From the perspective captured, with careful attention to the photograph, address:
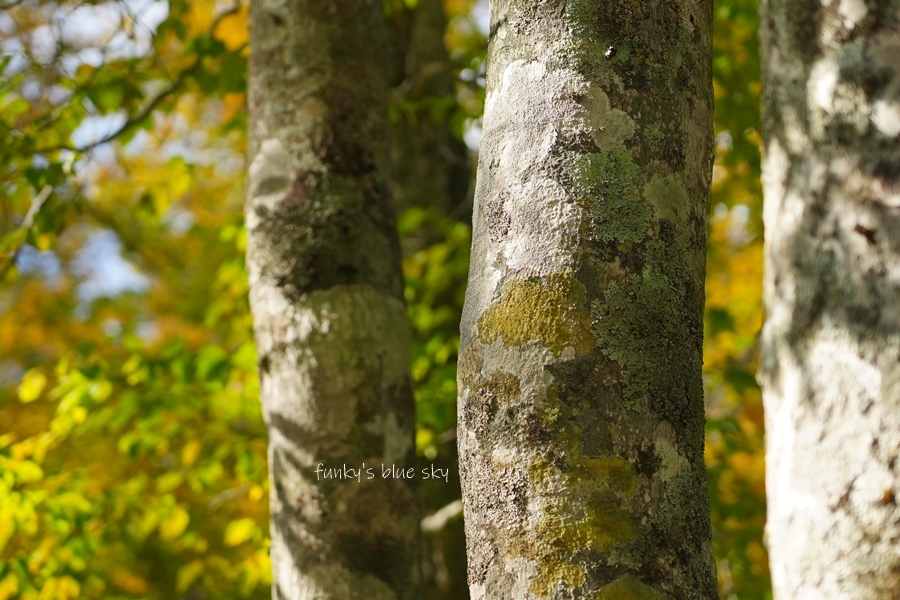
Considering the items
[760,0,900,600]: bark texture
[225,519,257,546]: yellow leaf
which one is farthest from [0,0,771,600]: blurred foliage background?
[760,0,900,600]: bark texture

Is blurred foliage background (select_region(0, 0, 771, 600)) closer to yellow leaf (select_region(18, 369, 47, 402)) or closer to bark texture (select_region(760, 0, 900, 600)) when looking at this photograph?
yellow leaf (select_region(18, 369, 47, 402))

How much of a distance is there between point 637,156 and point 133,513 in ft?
12.4

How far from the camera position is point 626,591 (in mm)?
934

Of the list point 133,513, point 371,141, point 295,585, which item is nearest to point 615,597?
point 295,585

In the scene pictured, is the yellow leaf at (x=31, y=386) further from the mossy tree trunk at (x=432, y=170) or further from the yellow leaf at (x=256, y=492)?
the mossy tree trunk at (x=432, y=170)

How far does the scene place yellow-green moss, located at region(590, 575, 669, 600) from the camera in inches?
36.6

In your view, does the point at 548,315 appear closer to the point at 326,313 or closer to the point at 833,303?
the point at 833,303

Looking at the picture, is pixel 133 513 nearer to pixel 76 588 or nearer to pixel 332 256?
pixel 76 588

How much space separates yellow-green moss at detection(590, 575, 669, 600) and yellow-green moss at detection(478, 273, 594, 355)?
0.93 feet

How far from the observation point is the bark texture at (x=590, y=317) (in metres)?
0.96

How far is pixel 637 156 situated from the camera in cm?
106

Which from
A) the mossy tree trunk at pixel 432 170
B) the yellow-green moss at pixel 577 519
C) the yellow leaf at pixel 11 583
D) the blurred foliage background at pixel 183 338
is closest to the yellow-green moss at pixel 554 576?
the yellow-green moss at pixel 577 519

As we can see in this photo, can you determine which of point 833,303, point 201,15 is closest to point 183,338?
point 833,303

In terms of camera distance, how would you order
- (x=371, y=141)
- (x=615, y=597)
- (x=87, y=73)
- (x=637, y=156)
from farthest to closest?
(x=87, y=73) < (x=371, y=141) < (x=637, y=156) < (x=615, y=597)
